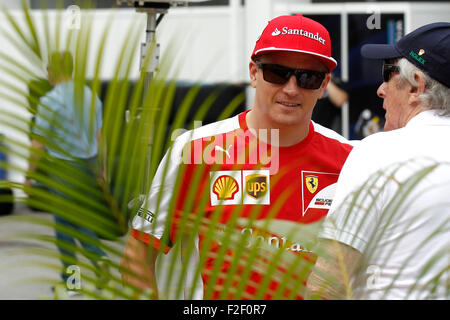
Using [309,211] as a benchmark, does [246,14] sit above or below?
above

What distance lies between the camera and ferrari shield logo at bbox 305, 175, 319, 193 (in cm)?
191

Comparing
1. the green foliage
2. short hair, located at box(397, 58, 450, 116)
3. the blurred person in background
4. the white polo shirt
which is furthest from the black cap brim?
the blurred person in background

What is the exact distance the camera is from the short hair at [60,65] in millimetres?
877

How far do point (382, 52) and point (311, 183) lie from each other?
43cm

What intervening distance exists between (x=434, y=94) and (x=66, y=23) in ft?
3.16

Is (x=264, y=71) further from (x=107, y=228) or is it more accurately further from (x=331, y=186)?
(x=107, y=228)

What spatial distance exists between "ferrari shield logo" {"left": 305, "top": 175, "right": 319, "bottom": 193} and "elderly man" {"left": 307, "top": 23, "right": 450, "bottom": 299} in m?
0.28

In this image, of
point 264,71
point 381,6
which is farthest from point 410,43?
point 381,6

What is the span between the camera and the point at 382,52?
184 centimetres

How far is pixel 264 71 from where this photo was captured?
1.94 meters

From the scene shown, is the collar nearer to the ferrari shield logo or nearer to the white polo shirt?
the white polo shirt

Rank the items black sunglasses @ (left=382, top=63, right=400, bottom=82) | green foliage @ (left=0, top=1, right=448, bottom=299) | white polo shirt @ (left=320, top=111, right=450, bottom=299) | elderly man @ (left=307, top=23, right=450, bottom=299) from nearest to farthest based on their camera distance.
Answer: green foliage @ (left=0, top=1, right=448, bottom=299)
elderly man @ (left=307, top=23, right=450, bottom=299)
white polo shirt @ (left=320, top=111, right=450, bottom=299)
black sunglasses @ (left=382, top=63, right=400, bottom=82)

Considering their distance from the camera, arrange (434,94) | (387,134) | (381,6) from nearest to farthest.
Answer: (387,134)
(434,94)
(381,6)
